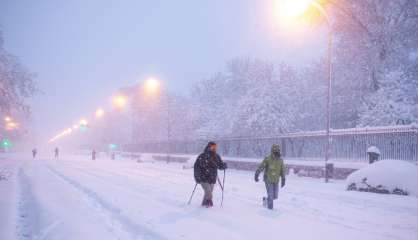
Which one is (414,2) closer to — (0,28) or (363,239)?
(363,239)

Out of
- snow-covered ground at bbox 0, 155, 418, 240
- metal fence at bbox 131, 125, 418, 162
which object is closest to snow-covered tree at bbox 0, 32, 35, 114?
snow-covered ground at bbox 0, 155, 418, 240

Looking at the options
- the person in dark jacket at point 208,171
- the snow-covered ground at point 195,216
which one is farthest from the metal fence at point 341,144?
the person in dark jacket at point 208,171

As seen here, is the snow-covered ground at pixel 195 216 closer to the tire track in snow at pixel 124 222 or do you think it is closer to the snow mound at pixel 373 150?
the tire track in snow at pixel 124 222

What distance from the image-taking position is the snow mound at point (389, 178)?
50.1 ft

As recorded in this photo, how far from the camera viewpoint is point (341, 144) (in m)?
23.3

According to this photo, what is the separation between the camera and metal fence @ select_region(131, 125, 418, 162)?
776 inches

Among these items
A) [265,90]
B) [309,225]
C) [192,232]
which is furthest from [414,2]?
[192,232]

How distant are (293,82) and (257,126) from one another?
35.3ft

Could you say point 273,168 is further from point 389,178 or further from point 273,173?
point 389,178

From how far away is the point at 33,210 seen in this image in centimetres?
1127

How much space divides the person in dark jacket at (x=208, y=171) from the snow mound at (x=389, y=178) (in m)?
7.47

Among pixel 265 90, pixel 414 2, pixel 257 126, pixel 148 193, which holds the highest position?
pixel 414 2

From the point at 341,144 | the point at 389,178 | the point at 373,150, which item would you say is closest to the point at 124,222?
the point at 389,178

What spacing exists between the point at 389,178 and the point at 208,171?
795 cm
